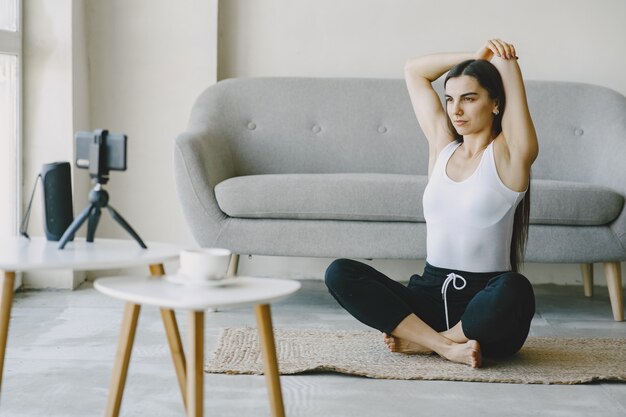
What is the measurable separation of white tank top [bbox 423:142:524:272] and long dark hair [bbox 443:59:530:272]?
0.03 meters

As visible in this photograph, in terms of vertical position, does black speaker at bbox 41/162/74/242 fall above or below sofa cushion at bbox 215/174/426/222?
above

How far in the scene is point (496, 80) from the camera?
7.79 ft

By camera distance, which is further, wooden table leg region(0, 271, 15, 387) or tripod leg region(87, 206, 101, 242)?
tripod leg region(87, 206, 101, 242)

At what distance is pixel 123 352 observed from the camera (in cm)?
155

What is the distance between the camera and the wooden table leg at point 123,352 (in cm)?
154

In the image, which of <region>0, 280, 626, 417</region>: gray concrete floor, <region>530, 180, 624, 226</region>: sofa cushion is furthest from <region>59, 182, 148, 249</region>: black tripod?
<region>530, 180, 624, 226</region>: sofa cushion

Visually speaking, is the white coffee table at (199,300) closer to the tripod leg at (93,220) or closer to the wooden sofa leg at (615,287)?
the tripod leg at (93,220)

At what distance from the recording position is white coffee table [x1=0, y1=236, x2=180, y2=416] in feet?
4.56

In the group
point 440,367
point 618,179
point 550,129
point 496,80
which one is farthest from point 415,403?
point 550,129

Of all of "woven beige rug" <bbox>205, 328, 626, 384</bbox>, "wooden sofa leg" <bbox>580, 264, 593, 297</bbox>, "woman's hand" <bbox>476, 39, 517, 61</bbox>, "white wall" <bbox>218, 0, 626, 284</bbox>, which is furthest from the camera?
"white wall" <bbox>218, 0, 626, 284</bbox>

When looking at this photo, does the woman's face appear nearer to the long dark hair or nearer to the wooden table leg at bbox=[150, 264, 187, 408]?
the long dark hair

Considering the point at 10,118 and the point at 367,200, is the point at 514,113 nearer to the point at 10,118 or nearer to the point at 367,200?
the point at 367,200

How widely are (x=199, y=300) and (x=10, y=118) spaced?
2434 mm

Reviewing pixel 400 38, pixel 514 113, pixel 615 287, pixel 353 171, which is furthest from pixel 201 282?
pixel 400 38
